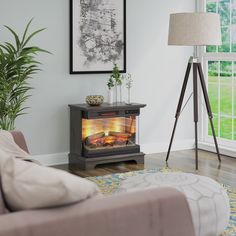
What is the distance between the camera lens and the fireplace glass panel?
18.8 ft

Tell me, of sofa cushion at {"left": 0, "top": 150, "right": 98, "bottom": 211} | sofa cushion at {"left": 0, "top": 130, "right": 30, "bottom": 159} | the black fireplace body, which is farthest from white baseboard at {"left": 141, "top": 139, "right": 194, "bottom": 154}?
sofa cushion at {"left": 0, "top": 150, "right": 98, "bottom": 211}

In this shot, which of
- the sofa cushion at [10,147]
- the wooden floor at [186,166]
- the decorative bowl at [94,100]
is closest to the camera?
the sofa cushion at [10,147]

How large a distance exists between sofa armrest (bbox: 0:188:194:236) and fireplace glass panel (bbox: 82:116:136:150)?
361 cm

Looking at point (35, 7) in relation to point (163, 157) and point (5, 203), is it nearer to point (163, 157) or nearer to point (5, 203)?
point (163, 157)

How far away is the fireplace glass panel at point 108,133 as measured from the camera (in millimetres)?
5730

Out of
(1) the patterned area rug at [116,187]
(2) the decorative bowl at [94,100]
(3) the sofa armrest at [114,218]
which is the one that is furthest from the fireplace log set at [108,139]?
(3) the sofa armrest at [114,218]

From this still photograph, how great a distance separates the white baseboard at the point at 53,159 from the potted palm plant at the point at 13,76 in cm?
72

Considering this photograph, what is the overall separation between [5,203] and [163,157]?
4.38 meters

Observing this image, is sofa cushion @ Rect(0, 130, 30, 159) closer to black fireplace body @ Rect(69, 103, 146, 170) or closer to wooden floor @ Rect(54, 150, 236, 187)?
wooden floor @ Rect(54, 150, 236, 187)

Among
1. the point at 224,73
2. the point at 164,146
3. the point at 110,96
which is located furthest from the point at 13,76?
the point at 224,73

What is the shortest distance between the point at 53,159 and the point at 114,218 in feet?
13.1

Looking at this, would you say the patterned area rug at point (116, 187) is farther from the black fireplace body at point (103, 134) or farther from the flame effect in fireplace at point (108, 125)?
the flame effect in fireplace at point (108, 125)

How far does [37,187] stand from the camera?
6.20 ft

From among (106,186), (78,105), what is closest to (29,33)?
(78,105)
